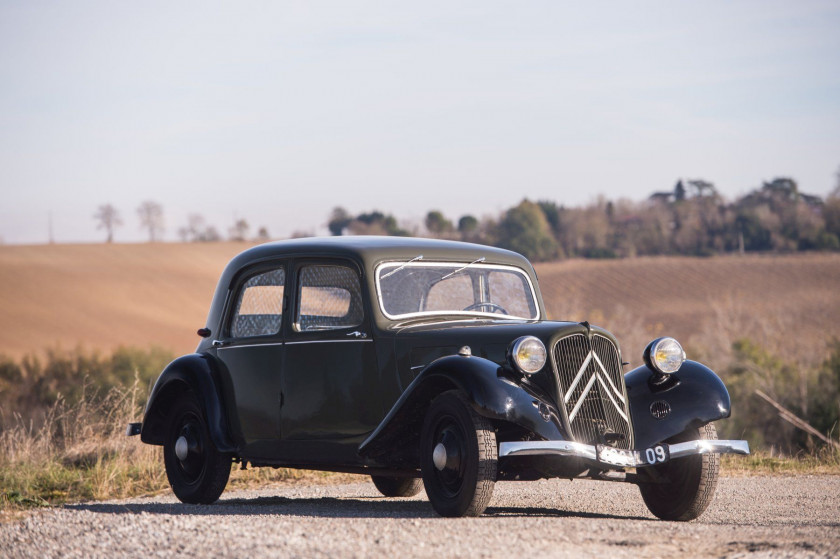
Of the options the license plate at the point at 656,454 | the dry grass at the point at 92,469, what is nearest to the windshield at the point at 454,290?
the license plate at the point at 656,454

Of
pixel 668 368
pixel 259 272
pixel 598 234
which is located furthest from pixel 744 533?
pixel 598 234

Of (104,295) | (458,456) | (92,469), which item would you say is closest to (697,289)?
(104,295)

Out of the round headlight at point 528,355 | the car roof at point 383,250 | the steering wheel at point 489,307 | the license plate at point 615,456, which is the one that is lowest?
the license plate at point 615,456

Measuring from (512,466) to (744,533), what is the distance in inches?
57.5

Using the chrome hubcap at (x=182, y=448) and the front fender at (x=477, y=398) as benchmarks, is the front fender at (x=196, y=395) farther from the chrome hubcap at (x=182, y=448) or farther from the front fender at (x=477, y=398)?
the front fender at (x=477, y=398)

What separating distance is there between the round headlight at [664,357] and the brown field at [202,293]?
1492 inches

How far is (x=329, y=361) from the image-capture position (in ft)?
24.7

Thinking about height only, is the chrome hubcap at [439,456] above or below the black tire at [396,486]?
above

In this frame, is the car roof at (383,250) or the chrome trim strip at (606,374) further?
the car roof at (383,250)

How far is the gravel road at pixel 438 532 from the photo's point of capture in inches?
199

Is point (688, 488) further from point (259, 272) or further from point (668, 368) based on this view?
point (259, 272)

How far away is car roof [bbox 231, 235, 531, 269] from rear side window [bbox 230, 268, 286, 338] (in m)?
0.19

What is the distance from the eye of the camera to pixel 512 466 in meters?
6.59

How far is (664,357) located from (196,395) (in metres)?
3.80
